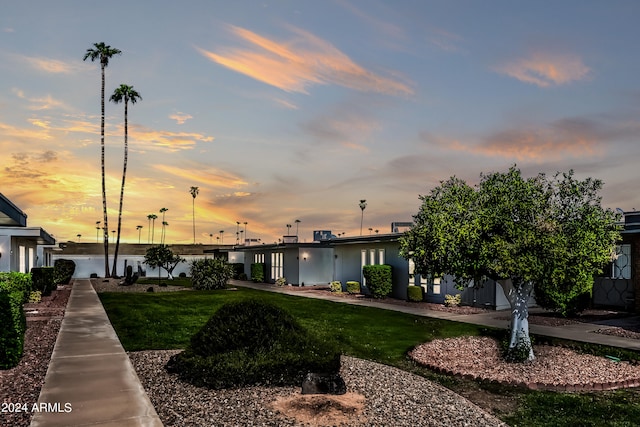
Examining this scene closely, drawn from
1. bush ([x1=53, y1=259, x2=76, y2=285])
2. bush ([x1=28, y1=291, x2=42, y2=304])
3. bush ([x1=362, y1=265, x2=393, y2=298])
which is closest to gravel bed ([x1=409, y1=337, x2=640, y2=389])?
bush ([x1=362, y1=265, x2=393, y2=298])

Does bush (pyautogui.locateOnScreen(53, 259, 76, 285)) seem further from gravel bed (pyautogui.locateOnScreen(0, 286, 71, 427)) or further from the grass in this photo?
gravel bed (pyautogui.locateOnScreen(0, 286, 71, 427))

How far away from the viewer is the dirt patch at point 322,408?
653 centimetres

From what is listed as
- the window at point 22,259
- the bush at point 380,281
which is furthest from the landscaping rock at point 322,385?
the window at point 22,259

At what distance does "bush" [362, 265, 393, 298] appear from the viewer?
2600cm

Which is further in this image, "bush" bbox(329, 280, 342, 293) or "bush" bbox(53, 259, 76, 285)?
"bush" bbox(53, 259, 76, 285)

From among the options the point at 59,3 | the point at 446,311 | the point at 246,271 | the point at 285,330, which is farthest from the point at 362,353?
the point at 246,271

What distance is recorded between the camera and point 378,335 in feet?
48.4

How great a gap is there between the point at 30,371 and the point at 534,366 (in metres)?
10.5

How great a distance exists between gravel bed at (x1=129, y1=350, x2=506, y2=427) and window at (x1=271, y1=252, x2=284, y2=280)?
3048 centimetres

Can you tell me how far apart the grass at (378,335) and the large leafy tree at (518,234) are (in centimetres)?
238

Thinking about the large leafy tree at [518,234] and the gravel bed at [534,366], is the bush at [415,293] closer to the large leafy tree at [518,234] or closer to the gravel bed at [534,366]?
the gravel bed at [534,366]

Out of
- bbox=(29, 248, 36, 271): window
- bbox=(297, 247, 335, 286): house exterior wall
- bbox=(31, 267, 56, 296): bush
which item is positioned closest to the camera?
bbox=(31, 267, 56, 296): bush

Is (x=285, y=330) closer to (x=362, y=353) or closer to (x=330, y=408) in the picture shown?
(x=330, y=408)

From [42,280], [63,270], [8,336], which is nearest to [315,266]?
[42,280]
